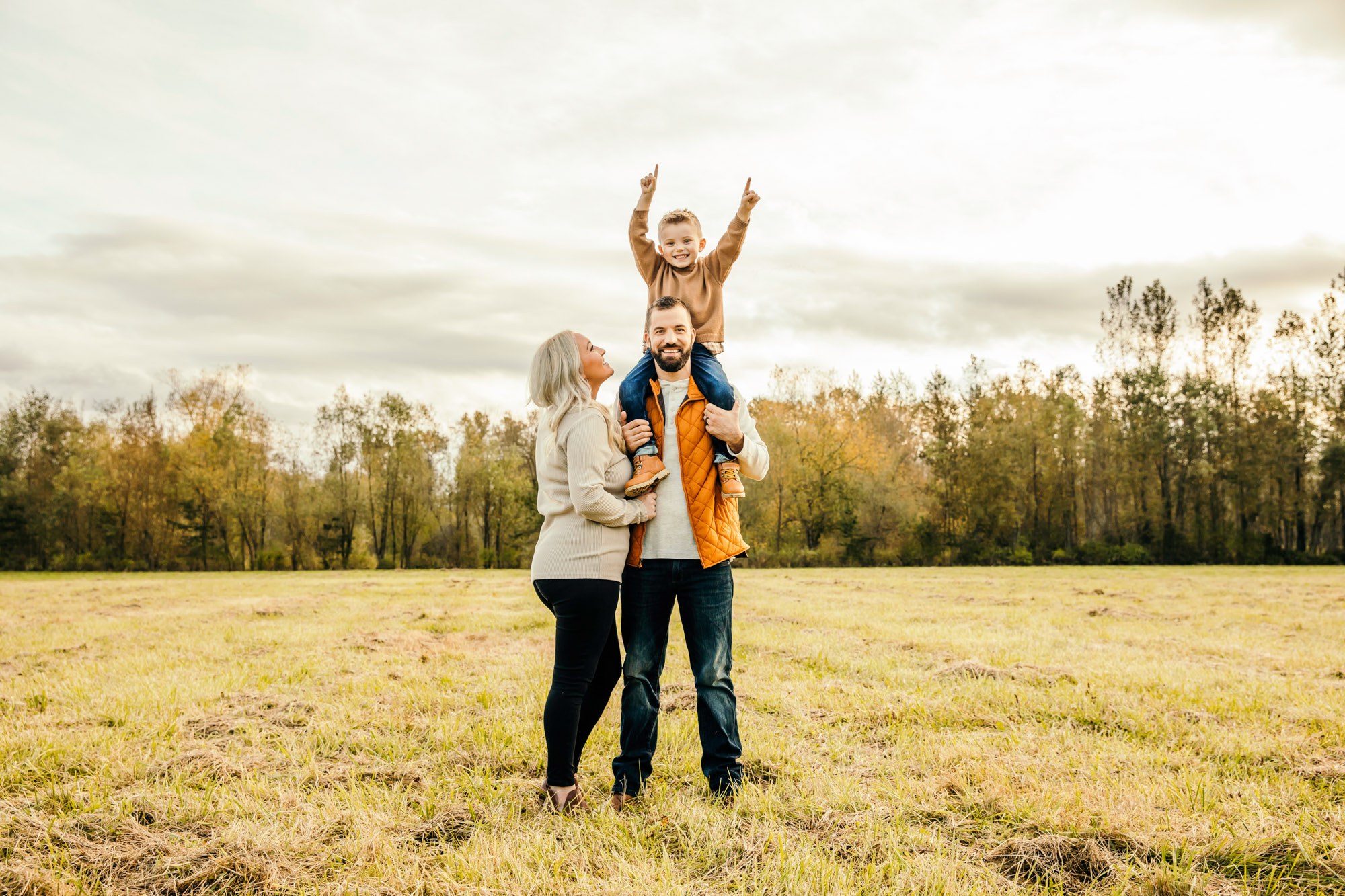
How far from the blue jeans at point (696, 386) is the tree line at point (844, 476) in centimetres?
3358

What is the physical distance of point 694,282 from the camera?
178 inches

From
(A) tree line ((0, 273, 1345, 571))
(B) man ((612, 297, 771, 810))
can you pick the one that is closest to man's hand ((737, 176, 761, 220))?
(B) man ((612, 297, 771, 810))

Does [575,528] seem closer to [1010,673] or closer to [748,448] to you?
[748,448]

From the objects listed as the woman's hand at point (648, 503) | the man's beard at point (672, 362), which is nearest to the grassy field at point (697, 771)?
the woman's hand at point (648, 503)

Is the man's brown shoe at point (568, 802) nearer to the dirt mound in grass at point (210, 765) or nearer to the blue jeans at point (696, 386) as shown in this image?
the blue jeans at point (696, 386)

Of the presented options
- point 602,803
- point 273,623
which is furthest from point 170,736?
point 273,623

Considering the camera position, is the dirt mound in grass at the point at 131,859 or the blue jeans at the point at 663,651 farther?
the blue jeans at the point at 663,651

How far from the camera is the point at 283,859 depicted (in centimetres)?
342

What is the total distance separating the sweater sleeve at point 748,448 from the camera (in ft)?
13.6

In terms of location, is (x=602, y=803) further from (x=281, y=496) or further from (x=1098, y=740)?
(x=281, y=496)

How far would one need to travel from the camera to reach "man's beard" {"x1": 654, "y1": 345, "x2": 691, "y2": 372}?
13.4ft

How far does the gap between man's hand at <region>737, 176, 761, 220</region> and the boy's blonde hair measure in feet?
0.90

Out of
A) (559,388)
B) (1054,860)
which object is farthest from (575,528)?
(1054,860)

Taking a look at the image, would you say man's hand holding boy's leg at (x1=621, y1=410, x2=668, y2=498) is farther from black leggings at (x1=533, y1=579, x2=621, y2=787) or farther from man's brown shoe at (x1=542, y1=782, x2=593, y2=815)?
man's brown shoe at (x1=542, y1=782, x2=593, y2=815)
